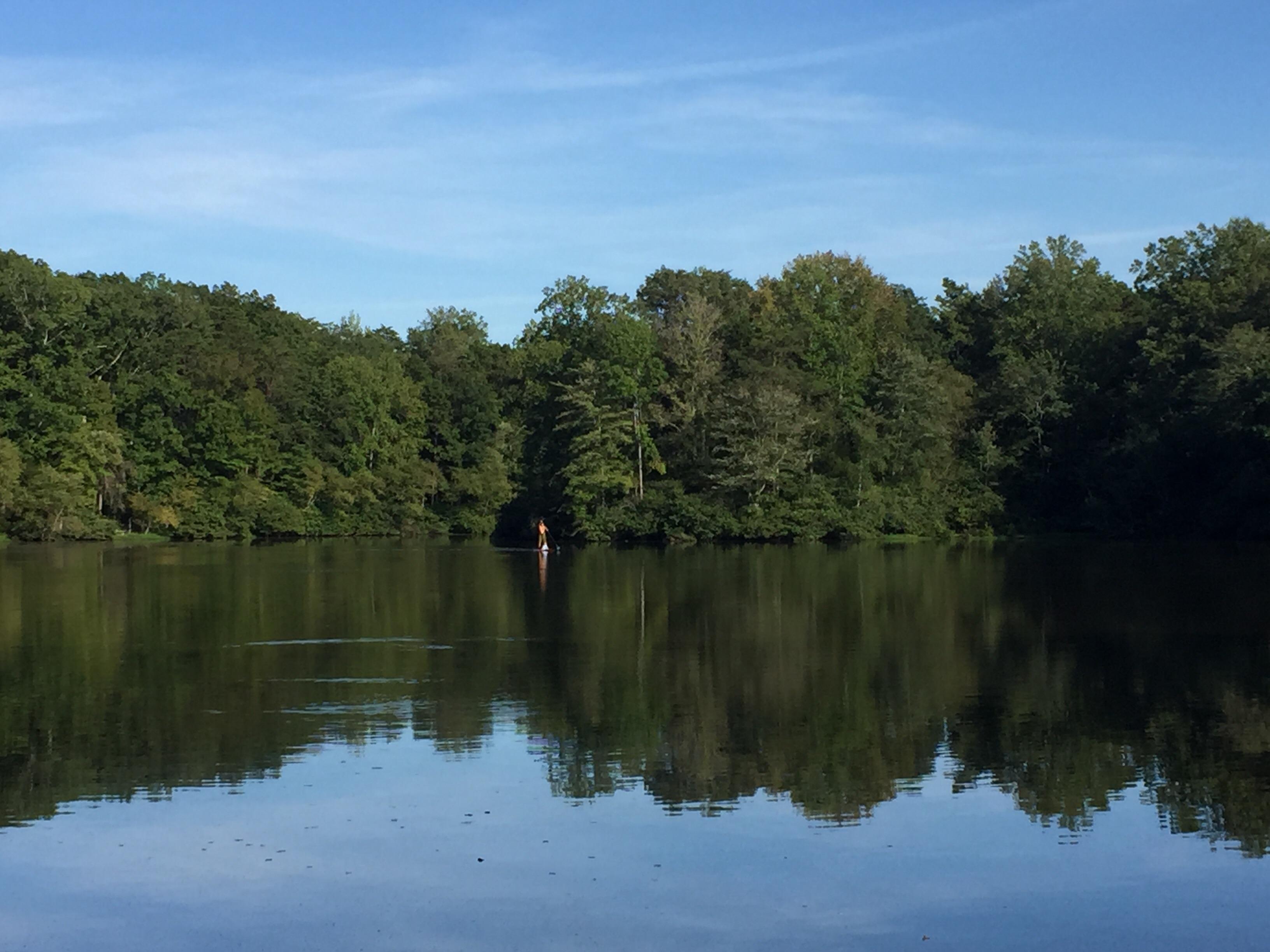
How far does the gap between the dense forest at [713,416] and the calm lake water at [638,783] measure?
38.3 meters

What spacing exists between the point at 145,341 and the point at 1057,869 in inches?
2756

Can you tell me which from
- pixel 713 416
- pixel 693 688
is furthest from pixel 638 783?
pixel 713 416

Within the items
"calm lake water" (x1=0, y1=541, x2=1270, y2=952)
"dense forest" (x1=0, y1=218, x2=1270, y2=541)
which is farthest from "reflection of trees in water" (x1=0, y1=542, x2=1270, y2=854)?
"dense forest" (x1=0, y1=218, x2=1270, y2=541)

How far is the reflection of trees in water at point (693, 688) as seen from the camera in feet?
35.9

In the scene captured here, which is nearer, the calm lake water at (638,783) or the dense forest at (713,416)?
Result: the calm lake water at (638,783)

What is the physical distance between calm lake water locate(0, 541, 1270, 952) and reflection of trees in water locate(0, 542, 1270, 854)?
0.07 m

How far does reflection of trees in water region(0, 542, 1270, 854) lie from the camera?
10.9 metres

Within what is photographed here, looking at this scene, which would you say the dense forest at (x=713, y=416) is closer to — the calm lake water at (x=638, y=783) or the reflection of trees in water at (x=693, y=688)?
the reflection of trees in water at (x=693, y=688)

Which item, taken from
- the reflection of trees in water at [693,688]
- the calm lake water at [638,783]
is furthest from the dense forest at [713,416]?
the calm lake water at [638,783]

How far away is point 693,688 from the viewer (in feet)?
51.3

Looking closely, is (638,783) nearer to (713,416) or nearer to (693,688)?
(693,688)

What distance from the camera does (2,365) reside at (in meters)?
65.5

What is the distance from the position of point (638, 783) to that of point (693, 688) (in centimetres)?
485

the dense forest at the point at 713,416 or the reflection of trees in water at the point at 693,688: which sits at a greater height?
the dense forest at the point at 713,416
